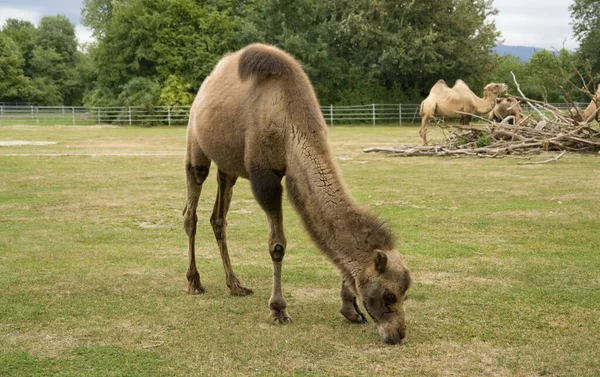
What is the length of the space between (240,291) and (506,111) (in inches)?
736

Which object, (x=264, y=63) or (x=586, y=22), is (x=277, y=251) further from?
(x=586, y=22)

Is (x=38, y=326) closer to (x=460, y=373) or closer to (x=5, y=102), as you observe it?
(x=460, y=373)

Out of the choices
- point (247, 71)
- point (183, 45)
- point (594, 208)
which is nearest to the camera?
point (247, 71)

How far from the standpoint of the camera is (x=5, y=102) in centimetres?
6975

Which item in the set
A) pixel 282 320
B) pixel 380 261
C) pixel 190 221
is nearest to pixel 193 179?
pixel 190 221

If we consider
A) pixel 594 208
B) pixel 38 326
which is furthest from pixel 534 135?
pixel 38 326

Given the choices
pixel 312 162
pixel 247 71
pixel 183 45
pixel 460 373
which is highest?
pixel 183 45

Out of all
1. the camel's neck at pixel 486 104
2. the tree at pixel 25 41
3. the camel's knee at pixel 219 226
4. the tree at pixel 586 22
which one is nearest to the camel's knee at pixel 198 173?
the camel's knee at pixel 219 226

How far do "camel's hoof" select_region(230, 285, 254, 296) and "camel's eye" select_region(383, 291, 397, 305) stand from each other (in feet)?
6.34

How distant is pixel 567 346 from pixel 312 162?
221 cm

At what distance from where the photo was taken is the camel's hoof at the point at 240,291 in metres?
6.09

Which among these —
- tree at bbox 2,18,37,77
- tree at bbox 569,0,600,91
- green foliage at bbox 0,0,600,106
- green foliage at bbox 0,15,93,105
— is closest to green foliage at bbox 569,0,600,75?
tree at bbox 569,0,600,91

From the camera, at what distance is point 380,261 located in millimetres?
4430

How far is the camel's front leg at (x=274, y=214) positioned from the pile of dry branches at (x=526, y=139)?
47.4ft
